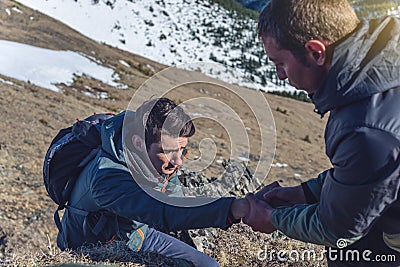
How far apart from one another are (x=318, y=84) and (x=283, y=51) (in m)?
0.28

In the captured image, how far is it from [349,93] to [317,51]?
0.29 meters

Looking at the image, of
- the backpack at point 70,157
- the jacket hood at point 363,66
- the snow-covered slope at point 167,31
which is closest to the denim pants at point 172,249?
the backpack at point 70,157

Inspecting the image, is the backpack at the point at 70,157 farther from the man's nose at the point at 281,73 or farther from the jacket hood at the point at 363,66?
the jacket hood at the point at 363,66

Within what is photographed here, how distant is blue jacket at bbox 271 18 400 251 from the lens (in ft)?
7.73

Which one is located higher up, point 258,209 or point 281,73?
point 281,73

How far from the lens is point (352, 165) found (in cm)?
239

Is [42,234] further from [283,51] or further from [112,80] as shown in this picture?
[112,80]

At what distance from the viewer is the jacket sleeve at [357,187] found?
2.34 m

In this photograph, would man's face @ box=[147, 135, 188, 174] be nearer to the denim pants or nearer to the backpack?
the backpack

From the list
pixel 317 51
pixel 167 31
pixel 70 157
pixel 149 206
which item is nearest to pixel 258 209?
pixel 149 206

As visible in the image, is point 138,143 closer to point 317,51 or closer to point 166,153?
point 166,153

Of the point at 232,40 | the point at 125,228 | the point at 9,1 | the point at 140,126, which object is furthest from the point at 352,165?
the point at 232,40

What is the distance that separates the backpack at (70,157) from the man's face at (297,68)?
1.92 meters

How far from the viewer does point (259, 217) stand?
3.33 m
